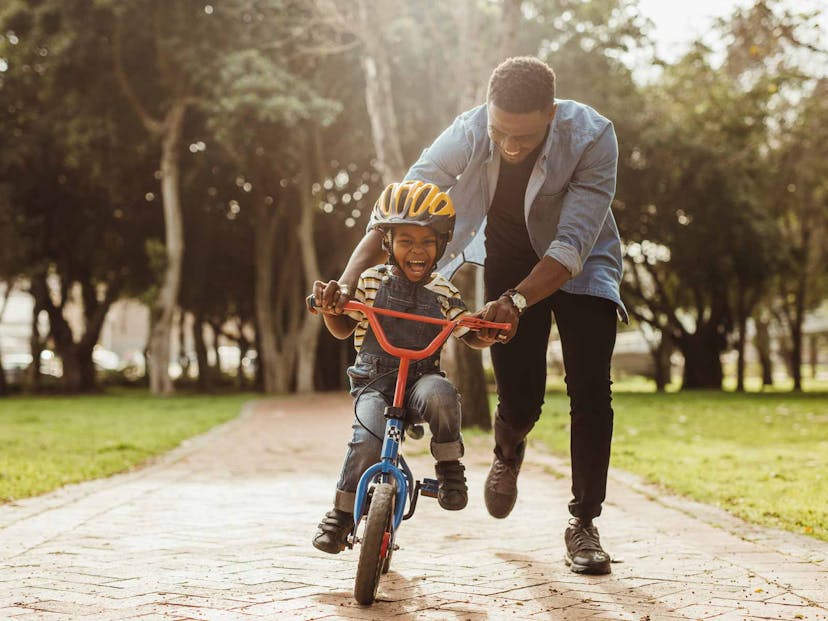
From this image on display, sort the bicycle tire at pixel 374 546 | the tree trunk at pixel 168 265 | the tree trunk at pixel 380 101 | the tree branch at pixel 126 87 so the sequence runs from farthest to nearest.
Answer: the tree trunk at pixel 168 265 < the tree branch at pixel 126 87 < the tree trunk at pixel 380 101 < the bicycle tire at pixel 374 546

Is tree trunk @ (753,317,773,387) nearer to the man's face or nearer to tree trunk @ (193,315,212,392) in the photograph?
tree trunk @ (193,315,212,392)

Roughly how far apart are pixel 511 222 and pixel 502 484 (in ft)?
4.18

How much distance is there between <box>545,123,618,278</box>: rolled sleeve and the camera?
388 cm

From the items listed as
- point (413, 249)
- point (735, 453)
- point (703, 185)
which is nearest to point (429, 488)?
point (413, 249)

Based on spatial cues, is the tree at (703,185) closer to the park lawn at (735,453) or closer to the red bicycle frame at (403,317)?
the park lawn at (735,453)

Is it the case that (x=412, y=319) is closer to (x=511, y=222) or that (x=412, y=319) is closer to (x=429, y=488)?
(x=429, y=488)

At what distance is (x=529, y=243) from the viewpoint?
442 centimetres

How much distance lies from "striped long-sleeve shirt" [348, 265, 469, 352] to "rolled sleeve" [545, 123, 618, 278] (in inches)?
16.2

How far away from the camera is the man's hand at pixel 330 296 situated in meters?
3.52

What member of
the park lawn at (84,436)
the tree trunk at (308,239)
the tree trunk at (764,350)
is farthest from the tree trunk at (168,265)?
the tree trunk at (764,350)

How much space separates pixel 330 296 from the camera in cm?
353

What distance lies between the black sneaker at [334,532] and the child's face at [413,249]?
3.16 ft

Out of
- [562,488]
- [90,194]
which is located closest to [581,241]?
[562,488]

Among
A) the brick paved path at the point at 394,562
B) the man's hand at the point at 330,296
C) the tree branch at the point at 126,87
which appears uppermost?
the tree branch at the point at 126,87
